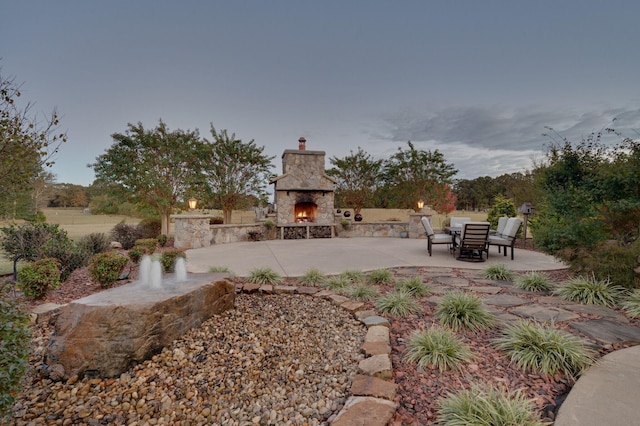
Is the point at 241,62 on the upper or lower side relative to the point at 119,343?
upper

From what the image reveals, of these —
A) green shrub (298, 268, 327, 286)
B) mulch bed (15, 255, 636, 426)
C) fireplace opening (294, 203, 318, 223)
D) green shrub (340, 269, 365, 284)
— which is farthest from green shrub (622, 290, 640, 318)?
fireplace opening (294, 203, 318, 223)

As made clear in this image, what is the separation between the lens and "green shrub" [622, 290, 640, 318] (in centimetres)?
292

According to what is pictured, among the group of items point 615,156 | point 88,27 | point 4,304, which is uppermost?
point 88,27

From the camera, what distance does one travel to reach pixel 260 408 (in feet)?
5.95

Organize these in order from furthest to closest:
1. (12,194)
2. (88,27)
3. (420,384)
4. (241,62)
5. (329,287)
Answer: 1. (241,62)
2. (88,27)
3. (12,194)
4. (329,287)
5. (420,384)

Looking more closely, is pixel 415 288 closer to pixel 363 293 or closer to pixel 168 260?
pixel 363 293

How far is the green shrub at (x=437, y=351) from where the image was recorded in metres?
2.08

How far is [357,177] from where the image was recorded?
1670cm

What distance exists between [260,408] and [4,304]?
5.62ft

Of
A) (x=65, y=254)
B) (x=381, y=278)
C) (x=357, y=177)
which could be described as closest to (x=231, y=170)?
(x=357, y=177)

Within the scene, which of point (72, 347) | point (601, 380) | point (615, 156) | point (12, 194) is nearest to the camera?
point (601, 380)

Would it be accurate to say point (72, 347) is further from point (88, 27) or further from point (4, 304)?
point (88, 27)

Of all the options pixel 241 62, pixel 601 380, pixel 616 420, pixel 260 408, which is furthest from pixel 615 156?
pixel 241 62

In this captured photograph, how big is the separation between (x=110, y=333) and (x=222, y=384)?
1.05 meters
